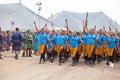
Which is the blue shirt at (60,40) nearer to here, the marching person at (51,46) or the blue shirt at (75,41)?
the marching person at (51,46)

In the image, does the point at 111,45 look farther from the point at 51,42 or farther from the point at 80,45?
the point at 51,42

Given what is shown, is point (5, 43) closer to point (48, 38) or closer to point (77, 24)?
point (48, 38)

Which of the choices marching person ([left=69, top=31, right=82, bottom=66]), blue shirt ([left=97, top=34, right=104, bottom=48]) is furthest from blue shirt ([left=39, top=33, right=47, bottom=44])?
blue shirt ([left=97, top=34, right=104, bottom=48])

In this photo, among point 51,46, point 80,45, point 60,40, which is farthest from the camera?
point 51,46

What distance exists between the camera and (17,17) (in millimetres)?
40875

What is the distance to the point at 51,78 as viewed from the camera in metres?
14.2

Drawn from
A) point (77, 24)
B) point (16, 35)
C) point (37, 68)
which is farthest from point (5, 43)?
point (77, 24)

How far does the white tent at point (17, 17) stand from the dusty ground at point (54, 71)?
68.4ft

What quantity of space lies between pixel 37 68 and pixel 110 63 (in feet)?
12.5

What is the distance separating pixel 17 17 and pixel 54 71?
84.3ft

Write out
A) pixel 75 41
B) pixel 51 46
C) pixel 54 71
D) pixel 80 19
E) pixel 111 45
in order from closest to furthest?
pixel 54 71, pixel 75 41, pixel 111 45, pixel 51 46, pixel 80 19

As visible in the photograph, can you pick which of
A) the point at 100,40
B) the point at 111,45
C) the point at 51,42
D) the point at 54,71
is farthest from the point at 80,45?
the point at 54,71

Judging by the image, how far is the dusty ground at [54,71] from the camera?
14.5 meters

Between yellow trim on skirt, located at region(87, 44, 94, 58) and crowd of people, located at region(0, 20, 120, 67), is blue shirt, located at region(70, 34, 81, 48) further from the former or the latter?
yellow trim on skirt, located at region(87, 44, 94, 58)
